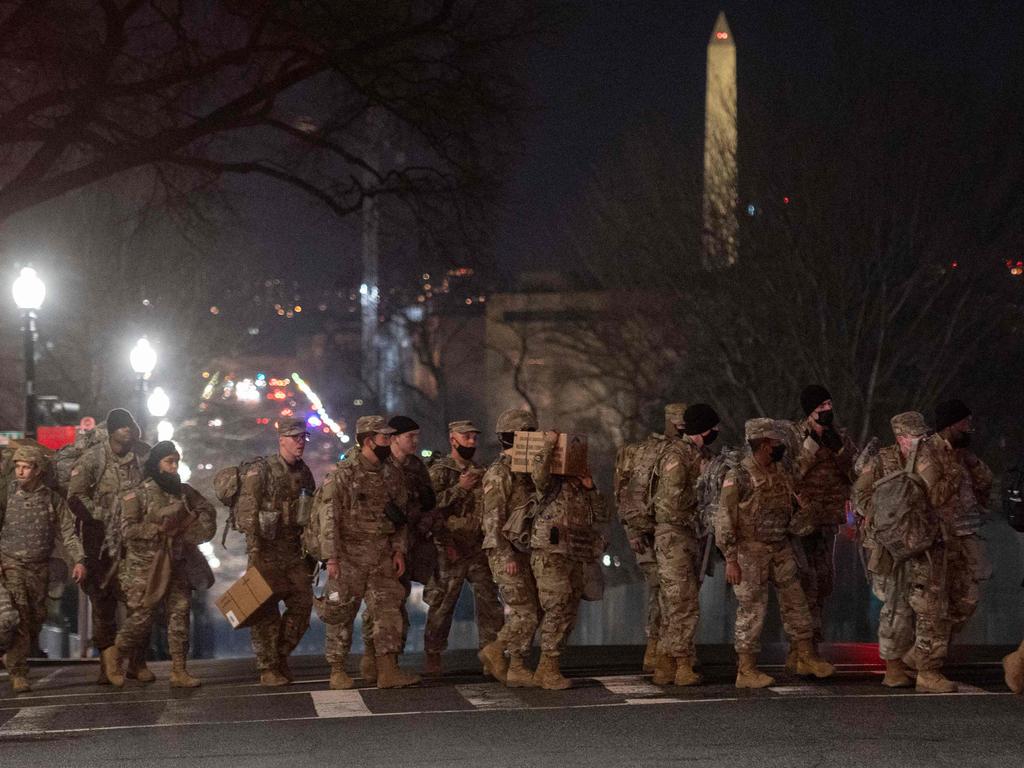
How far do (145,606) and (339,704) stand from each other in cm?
260

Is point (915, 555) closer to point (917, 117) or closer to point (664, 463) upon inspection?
point (664, 463)

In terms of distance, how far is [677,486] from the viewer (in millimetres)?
13719

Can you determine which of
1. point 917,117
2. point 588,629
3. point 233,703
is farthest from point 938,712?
point 588,629

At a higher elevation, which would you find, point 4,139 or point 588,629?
point 4,139

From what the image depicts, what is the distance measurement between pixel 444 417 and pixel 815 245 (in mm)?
23535

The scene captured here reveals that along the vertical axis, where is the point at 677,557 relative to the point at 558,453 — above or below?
below

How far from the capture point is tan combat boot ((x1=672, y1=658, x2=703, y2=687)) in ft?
44.1

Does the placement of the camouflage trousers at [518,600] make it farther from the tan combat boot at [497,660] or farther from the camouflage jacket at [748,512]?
the camouflage jacket at [748,512]

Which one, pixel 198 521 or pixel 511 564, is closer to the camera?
pixel 511 564

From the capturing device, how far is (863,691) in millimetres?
12836

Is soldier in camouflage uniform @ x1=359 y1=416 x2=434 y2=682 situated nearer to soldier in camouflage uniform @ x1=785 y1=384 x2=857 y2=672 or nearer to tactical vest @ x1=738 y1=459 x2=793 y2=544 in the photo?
tactical vest @ x1=738 y1=459 x2=793 y2=544

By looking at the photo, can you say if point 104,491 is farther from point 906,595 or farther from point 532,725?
point 906,595

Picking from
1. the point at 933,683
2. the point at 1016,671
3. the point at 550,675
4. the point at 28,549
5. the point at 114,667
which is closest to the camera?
the point at 1016,671

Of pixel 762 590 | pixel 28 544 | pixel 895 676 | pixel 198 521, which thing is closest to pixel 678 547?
pixel 762 590
